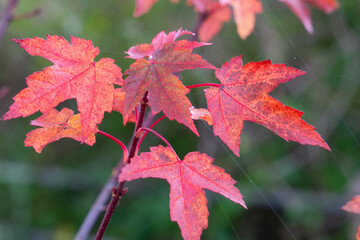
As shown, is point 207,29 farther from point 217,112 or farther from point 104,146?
point 104,146

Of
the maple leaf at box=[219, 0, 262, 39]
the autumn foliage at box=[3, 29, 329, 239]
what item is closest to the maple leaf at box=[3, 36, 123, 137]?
the autumn foliage at box=[3, 29, 329, 239]

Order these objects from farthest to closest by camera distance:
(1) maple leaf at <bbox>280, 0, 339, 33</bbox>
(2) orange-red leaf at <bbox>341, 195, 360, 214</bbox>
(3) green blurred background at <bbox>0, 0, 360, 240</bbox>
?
(3) green blurred background at <bbox>0, 0, 360, 240</bbox> → (1) maple leaf at <bbox>280, 0, 339, 33</bbox> → (2) orange-red leaf at <bbox>341, 195, 360, 214</bbox>

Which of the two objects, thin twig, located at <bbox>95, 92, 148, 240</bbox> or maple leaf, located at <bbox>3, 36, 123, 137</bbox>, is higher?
maple leaf, located at <bbox>3, 36, 123, 137</bbox>

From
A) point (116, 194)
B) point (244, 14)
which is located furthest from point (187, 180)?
point (244, 14)

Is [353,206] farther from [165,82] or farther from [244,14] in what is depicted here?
[244,14]

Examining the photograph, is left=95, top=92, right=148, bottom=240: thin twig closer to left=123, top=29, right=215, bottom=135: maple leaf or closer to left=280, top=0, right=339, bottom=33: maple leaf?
left=123, top=29, right=215, bottom=135: maple leaf

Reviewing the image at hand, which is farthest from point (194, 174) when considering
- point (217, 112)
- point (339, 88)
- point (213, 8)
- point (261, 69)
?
point (339, 88)
